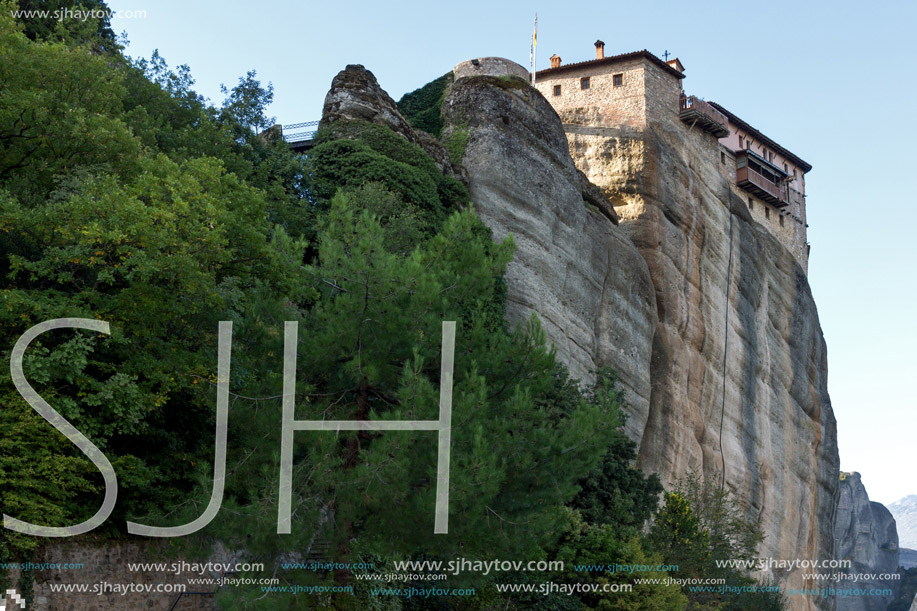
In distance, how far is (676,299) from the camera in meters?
38.2

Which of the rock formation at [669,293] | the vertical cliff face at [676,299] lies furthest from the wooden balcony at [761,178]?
the rock formation at [669,293]

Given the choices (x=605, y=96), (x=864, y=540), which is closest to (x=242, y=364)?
(x=605, y=96)

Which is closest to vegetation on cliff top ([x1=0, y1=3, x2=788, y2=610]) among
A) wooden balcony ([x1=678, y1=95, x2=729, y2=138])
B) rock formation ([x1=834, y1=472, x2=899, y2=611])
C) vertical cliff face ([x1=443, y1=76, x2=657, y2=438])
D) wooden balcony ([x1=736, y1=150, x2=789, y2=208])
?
vertical cliff face ([x1=443, y1=76, x2=657, y2=438])

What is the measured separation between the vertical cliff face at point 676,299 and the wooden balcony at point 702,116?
72 centimetres

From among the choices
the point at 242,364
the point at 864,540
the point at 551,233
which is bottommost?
the point at 864,540

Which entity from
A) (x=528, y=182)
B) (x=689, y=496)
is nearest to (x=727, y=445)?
(x=689, y=496)

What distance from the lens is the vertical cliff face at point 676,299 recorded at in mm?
30234

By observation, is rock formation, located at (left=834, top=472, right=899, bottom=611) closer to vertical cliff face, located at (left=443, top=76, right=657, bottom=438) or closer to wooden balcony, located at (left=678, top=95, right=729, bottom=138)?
wooden balcony, located at (left=678, top=95, right=729, bottom=138)

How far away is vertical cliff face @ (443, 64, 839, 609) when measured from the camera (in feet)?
99.2

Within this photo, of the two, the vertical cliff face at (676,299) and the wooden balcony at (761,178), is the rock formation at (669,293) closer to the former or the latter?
the vertical cliff face at (676,299)

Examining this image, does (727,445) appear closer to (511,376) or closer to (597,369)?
(597,369)

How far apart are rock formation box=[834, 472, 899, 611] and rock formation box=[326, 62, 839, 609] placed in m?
51.5

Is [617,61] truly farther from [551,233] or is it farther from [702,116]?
[551,233]

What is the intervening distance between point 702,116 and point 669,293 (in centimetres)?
1083
